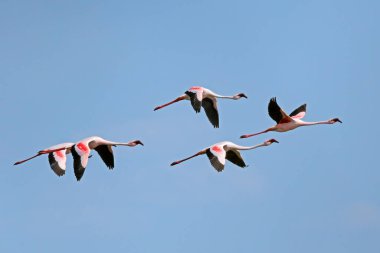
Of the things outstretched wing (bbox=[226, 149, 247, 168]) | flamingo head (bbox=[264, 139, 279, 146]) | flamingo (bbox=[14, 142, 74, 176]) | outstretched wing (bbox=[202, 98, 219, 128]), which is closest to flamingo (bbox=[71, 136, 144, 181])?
flamingo (bbox=[14, 142, 74, 176])

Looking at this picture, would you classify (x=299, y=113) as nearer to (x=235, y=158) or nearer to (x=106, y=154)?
(x=235, y=158)

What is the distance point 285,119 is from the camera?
4428cm

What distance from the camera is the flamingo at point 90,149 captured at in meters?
42.2

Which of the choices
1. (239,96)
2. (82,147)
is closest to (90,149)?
(82,147)

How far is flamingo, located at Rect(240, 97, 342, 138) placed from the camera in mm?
42969

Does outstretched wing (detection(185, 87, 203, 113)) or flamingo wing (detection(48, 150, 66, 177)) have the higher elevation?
outstretched wing (detection(185, 87, 203, 113))

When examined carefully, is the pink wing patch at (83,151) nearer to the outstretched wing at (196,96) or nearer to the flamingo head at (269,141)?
the outstretched wing at (196,96)

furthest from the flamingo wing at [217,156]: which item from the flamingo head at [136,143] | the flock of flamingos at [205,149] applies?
the flamingo head at [136,143]

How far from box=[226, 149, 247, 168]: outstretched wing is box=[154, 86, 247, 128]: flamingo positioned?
1381mm

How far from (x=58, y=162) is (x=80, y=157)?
15.4ft

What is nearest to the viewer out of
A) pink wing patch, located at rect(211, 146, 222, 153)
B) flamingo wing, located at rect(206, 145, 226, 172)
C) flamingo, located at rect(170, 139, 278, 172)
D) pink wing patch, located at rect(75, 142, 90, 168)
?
pink wing patch, located at rect(75, 142, 90, 168)

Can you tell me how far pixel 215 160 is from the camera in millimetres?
43875

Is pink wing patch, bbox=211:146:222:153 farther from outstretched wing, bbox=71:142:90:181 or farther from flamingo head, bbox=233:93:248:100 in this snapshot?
flamingo head, bbox=233:93:248:100

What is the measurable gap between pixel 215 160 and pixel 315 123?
4059mm
